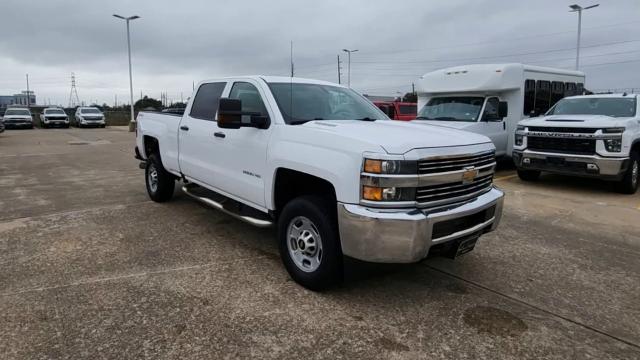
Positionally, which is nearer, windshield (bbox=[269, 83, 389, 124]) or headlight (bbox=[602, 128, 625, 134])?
windshield (bbox=[269, 83, 389, 124])

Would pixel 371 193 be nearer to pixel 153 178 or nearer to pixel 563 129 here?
pixel 153 178

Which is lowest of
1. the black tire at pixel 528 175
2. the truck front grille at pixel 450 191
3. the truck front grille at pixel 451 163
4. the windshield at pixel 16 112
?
the black tire at pixel 528 175

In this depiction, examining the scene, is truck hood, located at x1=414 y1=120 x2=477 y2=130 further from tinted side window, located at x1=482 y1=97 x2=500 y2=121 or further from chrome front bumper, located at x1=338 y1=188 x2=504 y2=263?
chrome front bumper, located at x1=338 y1=188 x2=504 y2=263

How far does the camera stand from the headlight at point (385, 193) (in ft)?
11.3

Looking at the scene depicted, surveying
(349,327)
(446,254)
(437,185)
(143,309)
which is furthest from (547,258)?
(143,309)

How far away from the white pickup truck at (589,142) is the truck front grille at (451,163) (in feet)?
17.5

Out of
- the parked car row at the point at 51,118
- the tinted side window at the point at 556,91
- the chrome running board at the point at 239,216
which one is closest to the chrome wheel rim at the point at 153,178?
the chrome running board at the point at 239,216

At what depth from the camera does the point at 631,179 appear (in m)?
8.62

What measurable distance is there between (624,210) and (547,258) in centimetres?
330

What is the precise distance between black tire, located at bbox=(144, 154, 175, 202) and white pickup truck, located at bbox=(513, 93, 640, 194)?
6.73 metres

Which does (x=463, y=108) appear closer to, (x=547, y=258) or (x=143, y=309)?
(x=547, y=258)

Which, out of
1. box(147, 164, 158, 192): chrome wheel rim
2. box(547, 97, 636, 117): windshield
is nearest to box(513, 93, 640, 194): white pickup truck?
box(547, 97, 636, 117): windshield

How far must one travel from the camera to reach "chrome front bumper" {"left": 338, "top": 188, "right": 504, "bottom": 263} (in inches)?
133

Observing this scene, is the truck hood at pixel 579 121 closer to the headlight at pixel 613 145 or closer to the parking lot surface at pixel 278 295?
the headlight at pixel 613 145
